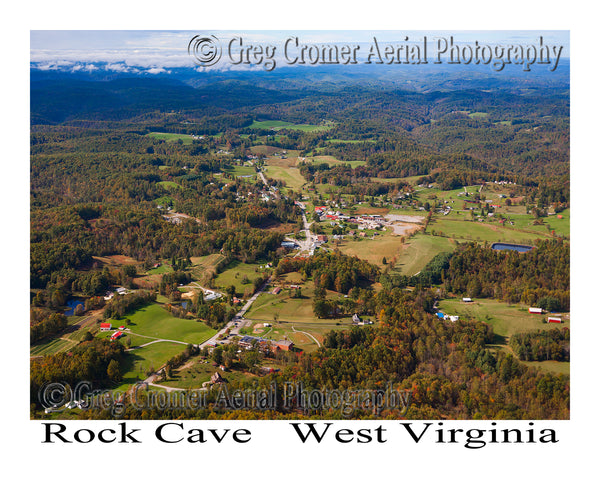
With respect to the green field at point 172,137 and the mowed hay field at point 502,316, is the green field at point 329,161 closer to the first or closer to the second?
the green field at point 172,137

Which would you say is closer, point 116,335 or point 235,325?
point 116,335

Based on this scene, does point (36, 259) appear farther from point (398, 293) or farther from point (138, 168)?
point (138, 168)

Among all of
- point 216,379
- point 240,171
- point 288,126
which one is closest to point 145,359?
point 216,379

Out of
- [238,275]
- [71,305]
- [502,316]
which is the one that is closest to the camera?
[502,316]

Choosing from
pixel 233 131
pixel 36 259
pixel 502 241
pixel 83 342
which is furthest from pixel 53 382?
pixel 233 131

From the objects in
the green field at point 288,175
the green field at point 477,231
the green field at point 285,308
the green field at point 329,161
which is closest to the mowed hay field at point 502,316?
the green field at point 285,308

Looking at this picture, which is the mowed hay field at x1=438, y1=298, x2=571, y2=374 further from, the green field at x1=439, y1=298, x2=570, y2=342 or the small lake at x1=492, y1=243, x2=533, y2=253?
the small lake at x1=492, y1=243, x2=533, y2=253

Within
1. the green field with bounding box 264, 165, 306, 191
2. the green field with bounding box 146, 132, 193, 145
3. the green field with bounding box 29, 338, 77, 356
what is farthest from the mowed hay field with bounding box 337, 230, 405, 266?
the green field with bounding box 146, 132, 193, 145

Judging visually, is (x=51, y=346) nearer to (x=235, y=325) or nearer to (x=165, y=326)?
(x=165, y=326)

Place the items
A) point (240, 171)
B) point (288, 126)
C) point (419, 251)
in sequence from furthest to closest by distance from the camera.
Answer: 1. point (288, 126)
2. point (240, 171)
3. point (419, 251)
